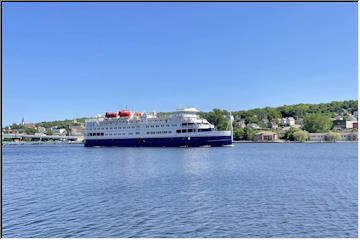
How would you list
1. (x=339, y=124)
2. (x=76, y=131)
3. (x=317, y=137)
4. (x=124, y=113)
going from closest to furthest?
(x=124, y=113) < (x=317, y=137) < (x=339, y=124) < (x=76, y=131)

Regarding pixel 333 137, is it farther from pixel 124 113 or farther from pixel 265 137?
pixel 124 113

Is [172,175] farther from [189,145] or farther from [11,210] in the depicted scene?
[189,145]

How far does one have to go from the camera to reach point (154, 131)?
71.8m

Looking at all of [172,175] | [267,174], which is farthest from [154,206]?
[267,174]

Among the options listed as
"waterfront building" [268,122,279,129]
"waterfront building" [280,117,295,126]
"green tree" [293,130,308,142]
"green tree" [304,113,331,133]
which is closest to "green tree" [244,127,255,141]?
"green tree" [293,130,308,142]

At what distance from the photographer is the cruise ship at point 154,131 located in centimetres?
6506

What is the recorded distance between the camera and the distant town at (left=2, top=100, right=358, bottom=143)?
120500 millimetres

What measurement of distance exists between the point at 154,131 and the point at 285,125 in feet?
334

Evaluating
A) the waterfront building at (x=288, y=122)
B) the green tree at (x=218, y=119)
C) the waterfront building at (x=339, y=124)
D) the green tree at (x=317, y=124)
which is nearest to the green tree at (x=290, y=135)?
the green tree at (x=317, y=124)

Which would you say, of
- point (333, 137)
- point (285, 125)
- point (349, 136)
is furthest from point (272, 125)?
point (349, 136)

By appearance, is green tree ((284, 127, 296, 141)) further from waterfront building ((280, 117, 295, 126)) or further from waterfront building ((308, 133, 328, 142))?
waterfront building ((280, 117, 295, 126))

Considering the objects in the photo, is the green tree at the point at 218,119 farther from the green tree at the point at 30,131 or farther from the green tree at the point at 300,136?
the green tree at the point at 30,131

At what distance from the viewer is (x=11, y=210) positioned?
1587 cm

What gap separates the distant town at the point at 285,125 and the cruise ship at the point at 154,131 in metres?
47.7
